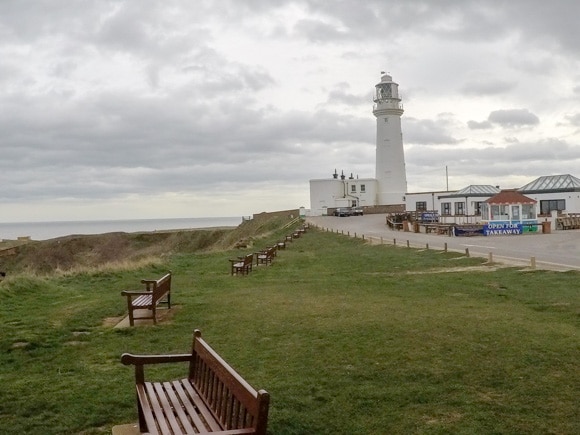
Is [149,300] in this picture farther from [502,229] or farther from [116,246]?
[116,246]

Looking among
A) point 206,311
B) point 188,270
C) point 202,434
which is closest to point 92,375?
point 202,434

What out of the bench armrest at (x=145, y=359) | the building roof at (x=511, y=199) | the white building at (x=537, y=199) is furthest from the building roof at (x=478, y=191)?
the bench armrest at (x=145, y=359)

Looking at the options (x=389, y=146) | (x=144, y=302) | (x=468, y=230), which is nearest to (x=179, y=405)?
(x=144, y=302)

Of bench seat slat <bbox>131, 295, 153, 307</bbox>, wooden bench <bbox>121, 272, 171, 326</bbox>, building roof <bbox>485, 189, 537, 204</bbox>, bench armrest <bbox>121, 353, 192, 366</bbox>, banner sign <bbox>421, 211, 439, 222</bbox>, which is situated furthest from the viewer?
banner sign <bbox>421, 211, 439, 222</bbox>

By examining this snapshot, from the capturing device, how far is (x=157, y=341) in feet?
28.1

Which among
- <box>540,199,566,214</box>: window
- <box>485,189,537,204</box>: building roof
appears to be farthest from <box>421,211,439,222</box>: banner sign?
<box>485,189,537,204</box>: building roof

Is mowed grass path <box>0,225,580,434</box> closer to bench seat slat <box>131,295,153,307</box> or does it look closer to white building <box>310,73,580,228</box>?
bench seat slat <box>131,295,153,307</box>

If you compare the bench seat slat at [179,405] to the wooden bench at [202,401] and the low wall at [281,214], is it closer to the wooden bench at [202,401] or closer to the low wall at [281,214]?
the wooden bench at [202,401]

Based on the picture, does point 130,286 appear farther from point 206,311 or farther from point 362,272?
point 362,272

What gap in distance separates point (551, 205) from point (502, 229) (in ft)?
42.5

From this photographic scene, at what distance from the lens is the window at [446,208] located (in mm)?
53719

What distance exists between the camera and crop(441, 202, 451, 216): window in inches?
2115

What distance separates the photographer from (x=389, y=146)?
234 feet

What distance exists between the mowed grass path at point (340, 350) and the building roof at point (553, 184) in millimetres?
35605
